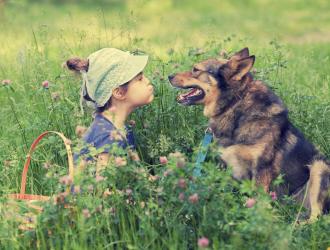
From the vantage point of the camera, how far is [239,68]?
544 cm

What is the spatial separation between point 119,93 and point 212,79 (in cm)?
68

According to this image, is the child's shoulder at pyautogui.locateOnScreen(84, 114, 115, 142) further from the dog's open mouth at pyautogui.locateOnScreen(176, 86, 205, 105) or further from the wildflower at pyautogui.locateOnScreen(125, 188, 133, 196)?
the wildflower at pyautogui.locateOnScreen(125, 188, 133, 196)

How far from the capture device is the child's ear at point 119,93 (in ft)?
17.8

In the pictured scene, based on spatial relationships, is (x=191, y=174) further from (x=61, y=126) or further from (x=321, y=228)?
(x=61, y=126)

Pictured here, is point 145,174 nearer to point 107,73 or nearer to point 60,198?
point 60,198

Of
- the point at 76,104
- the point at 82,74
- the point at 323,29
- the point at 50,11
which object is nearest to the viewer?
the point at 82,74

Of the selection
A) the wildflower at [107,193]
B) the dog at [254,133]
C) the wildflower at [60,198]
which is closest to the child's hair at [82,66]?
the dog at [254,133]

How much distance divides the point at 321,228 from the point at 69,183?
1495mm

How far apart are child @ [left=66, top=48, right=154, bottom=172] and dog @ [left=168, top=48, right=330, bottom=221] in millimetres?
344

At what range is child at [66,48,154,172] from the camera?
17.5ft

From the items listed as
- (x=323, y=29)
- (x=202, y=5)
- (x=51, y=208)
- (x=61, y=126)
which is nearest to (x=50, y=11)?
(x=202, y=5)

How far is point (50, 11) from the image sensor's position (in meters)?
20.7

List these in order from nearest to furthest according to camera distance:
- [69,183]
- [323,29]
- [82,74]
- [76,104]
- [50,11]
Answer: [69,183]
[82,74]
[76,104]
[323,29]
[50,11]

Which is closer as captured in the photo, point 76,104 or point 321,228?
point 321,228
